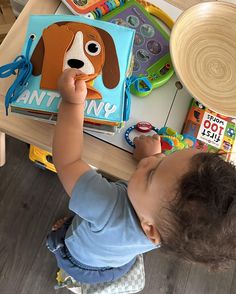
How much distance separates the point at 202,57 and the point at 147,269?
2.72ft

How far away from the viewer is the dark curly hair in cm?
54

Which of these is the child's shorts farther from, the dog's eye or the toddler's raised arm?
the dog's eye

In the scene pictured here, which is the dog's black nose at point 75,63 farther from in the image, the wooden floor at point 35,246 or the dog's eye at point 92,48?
the wooden floor at point 35,246

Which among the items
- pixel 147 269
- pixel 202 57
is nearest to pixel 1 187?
pixel 147 269

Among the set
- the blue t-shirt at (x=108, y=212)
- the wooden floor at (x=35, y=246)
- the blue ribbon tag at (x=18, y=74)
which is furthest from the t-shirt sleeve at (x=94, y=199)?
the wooden floor at (x=35, y=246)

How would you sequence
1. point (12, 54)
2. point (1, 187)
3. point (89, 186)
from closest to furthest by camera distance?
point (89, 186)
point (12, 54)
point (1, 187)

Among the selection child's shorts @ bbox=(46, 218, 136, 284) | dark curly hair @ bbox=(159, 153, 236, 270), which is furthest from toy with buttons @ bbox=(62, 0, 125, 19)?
child's shorts @ bbox=(46, 218, 136, 284)

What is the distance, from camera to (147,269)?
1364 mm

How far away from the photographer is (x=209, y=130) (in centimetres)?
82

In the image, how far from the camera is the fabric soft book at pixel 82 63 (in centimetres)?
72

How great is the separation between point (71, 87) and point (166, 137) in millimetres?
228

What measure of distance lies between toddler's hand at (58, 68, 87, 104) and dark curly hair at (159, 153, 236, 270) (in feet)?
0.78

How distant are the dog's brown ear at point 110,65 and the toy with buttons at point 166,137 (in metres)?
0.11

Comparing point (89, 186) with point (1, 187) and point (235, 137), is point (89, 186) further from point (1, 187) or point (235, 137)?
point (1, 187)
